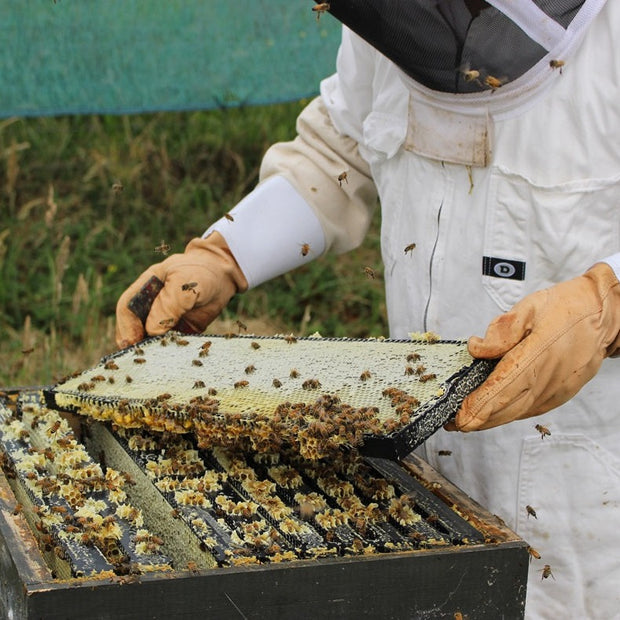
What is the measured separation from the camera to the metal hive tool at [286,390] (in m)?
1.85

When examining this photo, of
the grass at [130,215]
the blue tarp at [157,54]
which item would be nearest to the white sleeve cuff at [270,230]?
the blue tarp at [157,54]

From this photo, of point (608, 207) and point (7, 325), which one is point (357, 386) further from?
point (7, 325)

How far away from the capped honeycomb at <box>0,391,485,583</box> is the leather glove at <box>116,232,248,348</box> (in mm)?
472

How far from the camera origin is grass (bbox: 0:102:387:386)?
554 cm

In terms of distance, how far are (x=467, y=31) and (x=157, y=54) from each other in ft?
9.84

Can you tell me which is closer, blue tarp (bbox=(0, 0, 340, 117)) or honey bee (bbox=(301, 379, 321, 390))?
honey bee (bbox=(301, 379, 321, 390))

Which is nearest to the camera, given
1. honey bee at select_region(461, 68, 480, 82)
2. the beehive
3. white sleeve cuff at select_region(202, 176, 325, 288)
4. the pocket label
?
the beehive

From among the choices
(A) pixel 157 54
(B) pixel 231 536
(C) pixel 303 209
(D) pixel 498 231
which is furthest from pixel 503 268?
(A) pixel 157 54

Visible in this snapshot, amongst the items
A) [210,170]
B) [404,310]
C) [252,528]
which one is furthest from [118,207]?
[252,528]

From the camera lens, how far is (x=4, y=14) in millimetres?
4707

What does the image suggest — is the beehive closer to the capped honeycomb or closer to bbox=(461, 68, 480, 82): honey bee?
the capped honeycomb

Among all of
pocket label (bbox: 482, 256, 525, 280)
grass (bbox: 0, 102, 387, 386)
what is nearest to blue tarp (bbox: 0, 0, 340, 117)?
grass (bbox: 0, 102, 387, 386)

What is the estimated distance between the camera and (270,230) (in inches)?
114

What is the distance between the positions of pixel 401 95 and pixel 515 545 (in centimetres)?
126
